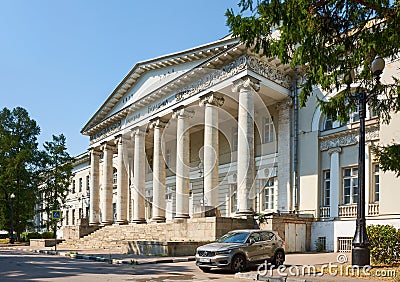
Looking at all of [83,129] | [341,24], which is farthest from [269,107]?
[83,129]

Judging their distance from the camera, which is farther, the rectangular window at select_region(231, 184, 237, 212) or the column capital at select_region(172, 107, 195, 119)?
the rectangular window at select_region(231, 184, 237, 212)

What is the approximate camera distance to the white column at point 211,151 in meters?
25.9

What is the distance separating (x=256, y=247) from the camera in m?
16.2

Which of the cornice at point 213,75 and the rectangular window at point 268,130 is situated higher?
the cornice at point 213,75

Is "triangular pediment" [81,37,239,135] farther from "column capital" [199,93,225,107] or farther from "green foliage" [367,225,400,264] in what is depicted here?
"green foliage" [367,225,400,264]

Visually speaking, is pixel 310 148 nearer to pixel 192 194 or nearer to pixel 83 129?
pixel 192 194

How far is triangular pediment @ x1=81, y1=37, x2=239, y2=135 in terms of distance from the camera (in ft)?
92.2

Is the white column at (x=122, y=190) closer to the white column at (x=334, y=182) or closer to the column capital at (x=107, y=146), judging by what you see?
the column capital at (x=107, y=146)

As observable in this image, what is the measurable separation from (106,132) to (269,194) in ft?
59.9

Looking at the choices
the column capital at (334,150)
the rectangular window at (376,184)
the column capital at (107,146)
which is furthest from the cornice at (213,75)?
the column capital at (107,146)

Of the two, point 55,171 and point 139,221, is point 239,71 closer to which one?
point 139,221

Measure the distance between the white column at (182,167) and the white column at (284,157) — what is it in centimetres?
556

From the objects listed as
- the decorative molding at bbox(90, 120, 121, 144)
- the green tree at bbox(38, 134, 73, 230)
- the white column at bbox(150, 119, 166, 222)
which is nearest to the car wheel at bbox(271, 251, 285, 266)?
the white column at bbox(150, 119, 166, 222)

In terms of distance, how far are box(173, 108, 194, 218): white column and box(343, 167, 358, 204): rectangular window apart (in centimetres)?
913
